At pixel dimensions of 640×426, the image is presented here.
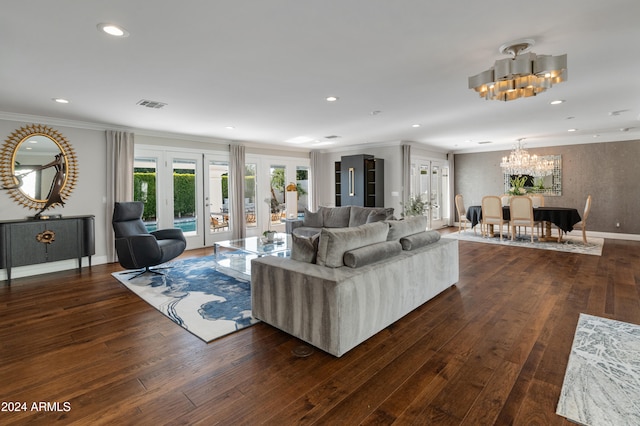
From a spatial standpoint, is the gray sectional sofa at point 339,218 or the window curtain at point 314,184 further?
the window curtain at point 314,184

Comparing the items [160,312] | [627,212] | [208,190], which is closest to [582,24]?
[160,312]

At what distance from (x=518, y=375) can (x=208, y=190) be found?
21.8 feet

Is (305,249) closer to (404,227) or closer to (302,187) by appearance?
(404,227)

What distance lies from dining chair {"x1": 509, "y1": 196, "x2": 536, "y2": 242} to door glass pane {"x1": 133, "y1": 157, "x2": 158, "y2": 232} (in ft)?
25.7

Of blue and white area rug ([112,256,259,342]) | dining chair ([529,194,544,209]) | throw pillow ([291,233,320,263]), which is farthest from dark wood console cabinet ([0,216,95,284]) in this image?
dining chair ([529,194,544,209])

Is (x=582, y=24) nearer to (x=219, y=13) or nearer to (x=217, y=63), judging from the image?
(x=219, y=13)

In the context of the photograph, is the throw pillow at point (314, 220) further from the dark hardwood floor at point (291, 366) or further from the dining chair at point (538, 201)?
the dining chair at point (538, 201)

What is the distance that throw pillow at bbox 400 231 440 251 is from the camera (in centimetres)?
340

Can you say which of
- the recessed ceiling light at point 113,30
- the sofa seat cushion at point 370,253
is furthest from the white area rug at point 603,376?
the recessed ceiling light at point 113,30

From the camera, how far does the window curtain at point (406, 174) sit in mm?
8414

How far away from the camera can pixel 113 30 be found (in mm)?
2396

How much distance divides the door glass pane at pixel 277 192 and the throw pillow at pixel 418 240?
17.1ft

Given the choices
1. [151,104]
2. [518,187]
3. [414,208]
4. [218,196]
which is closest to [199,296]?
[151,104]

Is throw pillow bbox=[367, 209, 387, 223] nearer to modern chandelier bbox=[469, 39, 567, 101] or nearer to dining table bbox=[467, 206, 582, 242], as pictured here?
modern chandelier bbox=[469, 39, 567, 101]
